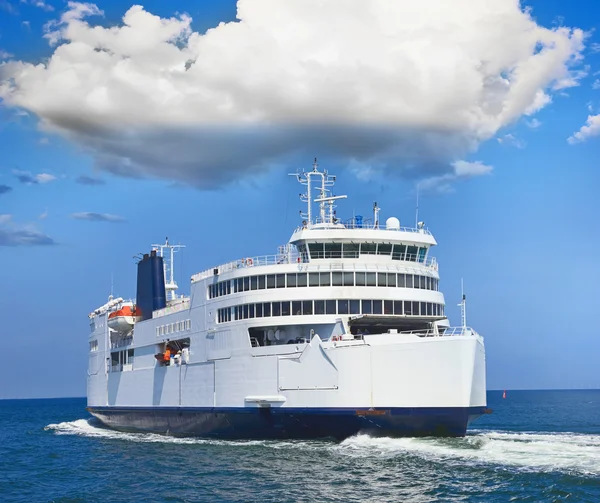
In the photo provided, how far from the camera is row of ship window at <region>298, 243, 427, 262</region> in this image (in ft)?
116

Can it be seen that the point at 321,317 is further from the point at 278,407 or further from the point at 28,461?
the point at 28,461

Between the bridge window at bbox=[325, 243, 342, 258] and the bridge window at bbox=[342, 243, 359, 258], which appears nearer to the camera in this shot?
the bridge window at bbox=[325, 243, 342, 258]

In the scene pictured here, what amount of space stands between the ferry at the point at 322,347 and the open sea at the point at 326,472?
111cm

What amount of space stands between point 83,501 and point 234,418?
402 inches

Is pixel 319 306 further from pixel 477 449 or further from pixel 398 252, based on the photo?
pixel 477 449

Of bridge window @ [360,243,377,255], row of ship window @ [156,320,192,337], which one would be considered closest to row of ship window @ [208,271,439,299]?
bridge window @ [360,243,377,255]

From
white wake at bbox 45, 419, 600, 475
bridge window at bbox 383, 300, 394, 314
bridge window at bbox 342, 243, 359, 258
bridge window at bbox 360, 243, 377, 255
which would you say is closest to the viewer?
white wake at bbox 45, 419, 600, 475

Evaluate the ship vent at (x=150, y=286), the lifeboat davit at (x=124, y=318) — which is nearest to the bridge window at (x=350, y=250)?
the ship vent at (x=150, y=286)

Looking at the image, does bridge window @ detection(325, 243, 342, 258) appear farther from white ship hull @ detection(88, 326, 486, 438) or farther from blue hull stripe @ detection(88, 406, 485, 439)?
blue hull stripe @ detection(88, 406, 485, 439)

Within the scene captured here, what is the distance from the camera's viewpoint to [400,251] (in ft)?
119

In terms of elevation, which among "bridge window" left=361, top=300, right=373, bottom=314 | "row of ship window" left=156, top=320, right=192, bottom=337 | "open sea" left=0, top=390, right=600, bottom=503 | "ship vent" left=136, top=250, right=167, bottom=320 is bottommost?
"open sea" left=0, top=390, right=600, bottom=503

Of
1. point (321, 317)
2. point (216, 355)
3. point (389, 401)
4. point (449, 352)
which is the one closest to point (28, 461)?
point (216, 355)

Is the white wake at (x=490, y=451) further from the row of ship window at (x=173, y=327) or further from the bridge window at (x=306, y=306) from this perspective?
the row of ship window at (x=173, y=327)

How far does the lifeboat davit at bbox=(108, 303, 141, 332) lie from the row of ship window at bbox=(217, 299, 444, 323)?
51.5 ft
